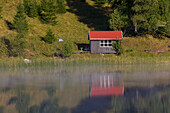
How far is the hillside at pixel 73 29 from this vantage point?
161 ft

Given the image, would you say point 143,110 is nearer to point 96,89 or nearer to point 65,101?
point 65,101

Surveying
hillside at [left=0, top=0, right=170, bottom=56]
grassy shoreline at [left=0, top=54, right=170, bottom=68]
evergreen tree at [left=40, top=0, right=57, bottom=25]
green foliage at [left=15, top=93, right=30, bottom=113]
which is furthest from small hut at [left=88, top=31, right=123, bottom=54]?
green foliage at [left=15, top=93, right=30, bottom=113]

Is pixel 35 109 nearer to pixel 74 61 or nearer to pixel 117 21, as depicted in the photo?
pixel 74 61

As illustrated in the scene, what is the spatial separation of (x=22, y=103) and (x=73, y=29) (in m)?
52.0

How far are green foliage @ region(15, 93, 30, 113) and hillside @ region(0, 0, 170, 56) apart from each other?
97.1ft

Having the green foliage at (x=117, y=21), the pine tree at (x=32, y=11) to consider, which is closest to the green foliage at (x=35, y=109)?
the green foliage at (x=117, y=21)

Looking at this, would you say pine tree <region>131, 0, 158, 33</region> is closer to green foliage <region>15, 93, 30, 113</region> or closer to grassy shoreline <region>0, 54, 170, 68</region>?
grassy shoreline <region>0, 54, 170, 68</region>

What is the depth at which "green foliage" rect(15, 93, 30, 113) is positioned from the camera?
11748 millimetres

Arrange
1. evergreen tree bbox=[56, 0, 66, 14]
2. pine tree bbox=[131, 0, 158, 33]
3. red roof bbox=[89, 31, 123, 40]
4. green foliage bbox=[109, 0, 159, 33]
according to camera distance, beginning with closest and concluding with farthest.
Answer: red roof bbox=[89, 31, 123, 40] < pine tree bbox=[131, 0, 158, 33] < green foliage bbox=[109, 0, 159, 33] < evergreen tree bbox=[56, 0, 66, 14]

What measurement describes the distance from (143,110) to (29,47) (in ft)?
124

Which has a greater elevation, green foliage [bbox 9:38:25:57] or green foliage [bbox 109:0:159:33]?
green foliage [bbox 109:0:159:33]

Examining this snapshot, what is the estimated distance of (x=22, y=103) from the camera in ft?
42.2

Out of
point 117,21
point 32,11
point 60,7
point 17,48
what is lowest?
point 17,48

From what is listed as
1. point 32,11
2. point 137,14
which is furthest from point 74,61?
point 32,11
